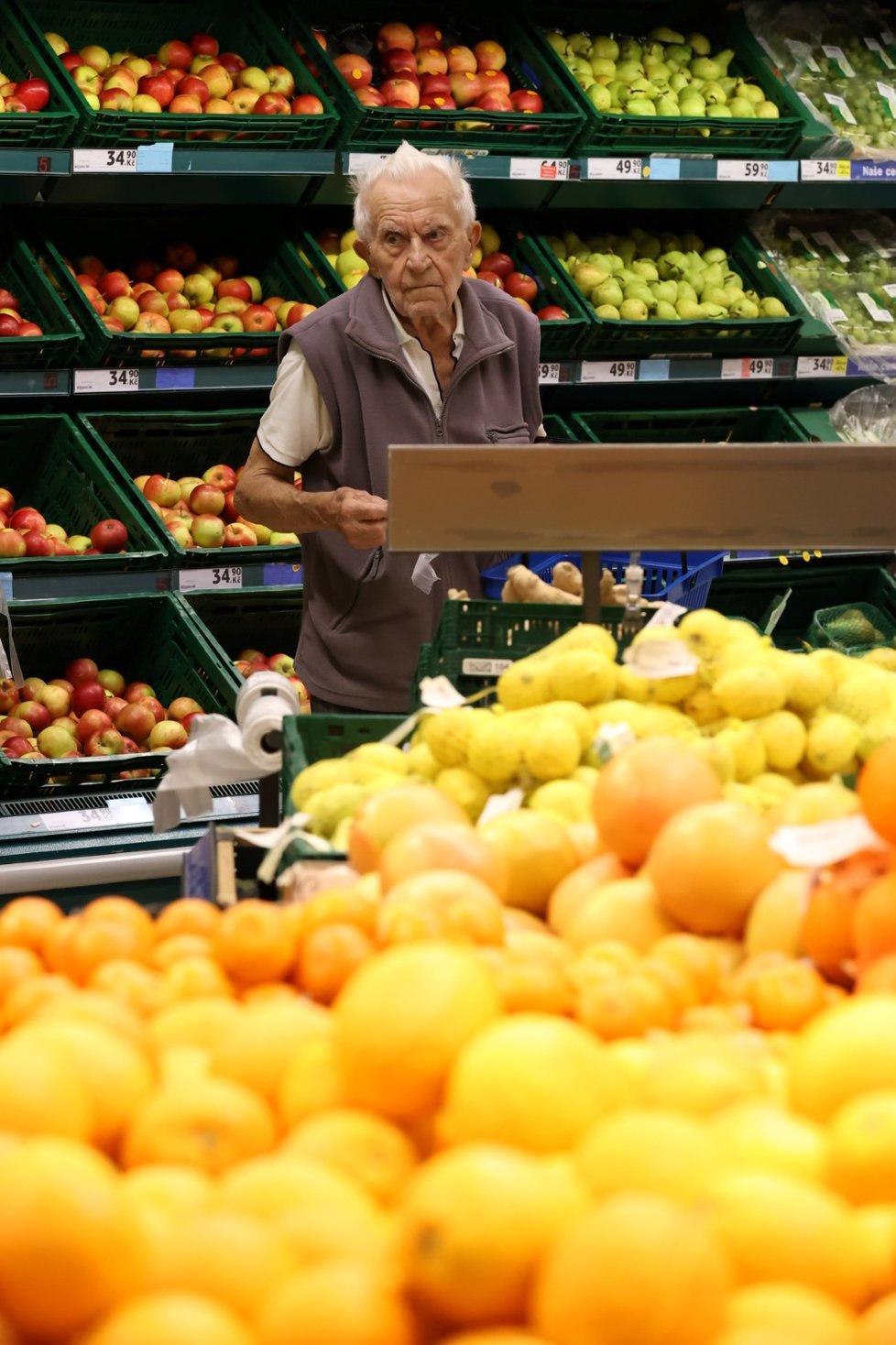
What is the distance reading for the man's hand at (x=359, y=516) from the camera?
2.86 m

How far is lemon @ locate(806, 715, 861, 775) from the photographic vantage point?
5.88ft

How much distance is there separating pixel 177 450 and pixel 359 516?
1.98 meters

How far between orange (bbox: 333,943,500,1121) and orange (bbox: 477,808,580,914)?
527mm

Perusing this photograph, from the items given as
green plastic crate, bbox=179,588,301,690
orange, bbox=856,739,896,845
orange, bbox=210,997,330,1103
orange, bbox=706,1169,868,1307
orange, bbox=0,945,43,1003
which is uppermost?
orange, bbox=856,739,896,845

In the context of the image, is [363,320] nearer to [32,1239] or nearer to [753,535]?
[753,535]

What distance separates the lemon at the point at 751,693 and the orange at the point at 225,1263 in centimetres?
114

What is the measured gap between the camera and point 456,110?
14.3ft

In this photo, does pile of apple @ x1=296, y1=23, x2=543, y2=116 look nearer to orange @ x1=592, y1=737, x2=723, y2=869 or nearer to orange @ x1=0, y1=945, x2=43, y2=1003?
orange @ x1=592, y1=737, x2=723, y2=869

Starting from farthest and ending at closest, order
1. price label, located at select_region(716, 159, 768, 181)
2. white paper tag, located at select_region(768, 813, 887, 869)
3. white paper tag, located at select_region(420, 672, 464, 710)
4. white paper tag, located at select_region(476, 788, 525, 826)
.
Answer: price label, located at select_region(716, 159, 768, 181)
white paper tag, located at select_region(420, 672, 464, 710)
white paper tag, located at select_region(476, 788, 525, 826)
white paper tag, located at select_region(768, 813, 887, 869)

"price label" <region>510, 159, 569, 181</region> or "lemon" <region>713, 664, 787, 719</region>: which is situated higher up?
"price label" <region>510, 159, 569, 181</region>

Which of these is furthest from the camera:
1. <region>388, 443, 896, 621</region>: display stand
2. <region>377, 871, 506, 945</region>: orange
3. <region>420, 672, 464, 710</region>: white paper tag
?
<region>420, 672, 464, 710</region>: white paper tag

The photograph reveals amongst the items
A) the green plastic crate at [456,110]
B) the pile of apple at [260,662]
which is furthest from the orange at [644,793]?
the green plastic crate at [456,110]

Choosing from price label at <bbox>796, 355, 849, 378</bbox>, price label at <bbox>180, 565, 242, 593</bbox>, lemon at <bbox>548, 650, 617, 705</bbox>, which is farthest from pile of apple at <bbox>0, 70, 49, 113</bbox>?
lemon at <bbox>548, 650, 617, 705</bbox>

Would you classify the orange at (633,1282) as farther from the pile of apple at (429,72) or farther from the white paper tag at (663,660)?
the pile of apple at (429,72)
